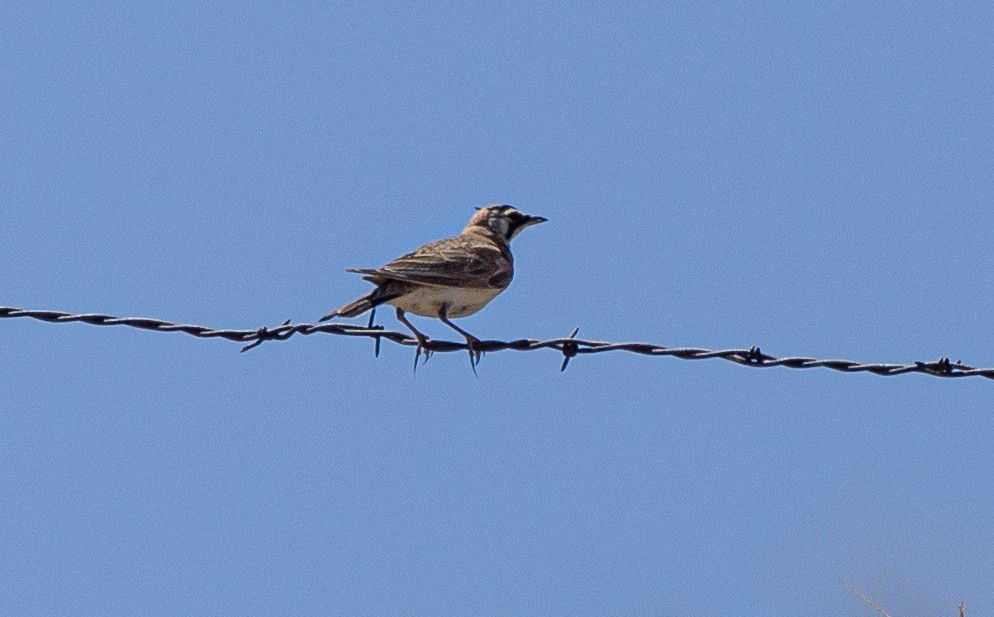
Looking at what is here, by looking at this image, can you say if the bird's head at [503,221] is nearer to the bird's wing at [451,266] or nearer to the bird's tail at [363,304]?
the bird's wing at [451,266]

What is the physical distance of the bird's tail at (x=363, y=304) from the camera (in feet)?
31.0

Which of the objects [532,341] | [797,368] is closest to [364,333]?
[532,341]

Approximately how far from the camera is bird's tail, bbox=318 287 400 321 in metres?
9.46

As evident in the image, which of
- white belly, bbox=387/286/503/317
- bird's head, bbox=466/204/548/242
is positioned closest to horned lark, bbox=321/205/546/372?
white belly, bbox=387/286/503/317

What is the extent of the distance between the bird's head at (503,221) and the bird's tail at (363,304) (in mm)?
3414

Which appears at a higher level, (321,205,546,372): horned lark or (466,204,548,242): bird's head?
(466,204,548,242): bird's head

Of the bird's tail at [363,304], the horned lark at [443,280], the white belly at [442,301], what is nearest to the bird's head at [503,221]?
the horned lark at [443,280]

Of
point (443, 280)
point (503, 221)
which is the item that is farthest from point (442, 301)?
point (503, 221)

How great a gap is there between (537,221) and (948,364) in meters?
6.94

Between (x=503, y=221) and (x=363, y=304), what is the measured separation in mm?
3971

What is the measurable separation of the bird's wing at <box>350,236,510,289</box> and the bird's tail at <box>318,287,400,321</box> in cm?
13

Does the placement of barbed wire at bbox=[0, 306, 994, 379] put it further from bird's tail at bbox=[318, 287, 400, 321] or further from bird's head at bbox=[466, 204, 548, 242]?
bird's head at bbox=[466, 204, 548, 242]

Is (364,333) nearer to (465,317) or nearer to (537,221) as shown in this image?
(465,317)

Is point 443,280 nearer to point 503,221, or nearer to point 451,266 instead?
point 451,266
